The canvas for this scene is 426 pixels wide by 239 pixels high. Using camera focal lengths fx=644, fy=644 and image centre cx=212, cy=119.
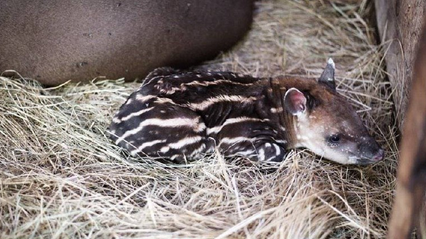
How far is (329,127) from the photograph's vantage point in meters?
3.19

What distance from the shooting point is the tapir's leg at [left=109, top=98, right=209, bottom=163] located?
3.08 metres

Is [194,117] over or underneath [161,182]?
over

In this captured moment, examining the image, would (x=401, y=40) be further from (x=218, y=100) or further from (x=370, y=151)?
(x=218, y=100)

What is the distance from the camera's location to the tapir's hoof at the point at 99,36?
11.5 feet

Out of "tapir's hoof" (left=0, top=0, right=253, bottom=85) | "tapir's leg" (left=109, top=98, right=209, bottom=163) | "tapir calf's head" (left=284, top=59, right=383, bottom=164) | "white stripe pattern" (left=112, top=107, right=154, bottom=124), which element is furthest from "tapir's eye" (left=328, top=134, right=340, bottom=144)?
"tapir's hoof" (left=0, top=0, right=253, bottom=85)

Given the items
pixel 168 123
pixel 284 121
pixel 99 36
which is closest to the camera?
pixel 168 123

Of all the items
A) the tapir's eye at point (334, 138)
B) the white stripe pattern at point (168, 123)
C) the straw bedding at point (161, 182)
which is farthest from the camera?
the tapir's eye at point (334, 138)

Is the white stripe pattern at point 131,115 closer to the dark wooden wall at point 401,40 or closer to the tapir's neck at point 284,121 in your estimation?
the tapir's neck at point 284,121

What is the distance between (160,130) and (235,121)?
385mm

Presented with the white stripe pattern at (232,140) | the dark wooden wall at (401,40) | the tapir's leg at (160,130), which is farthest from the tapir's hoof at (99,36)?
the dark wooden wall at (401,40)

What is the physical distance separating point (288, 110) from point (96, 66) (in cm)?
117

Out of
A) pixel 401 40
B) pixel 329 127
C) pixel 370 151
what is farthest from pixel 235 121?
pixel 401 40

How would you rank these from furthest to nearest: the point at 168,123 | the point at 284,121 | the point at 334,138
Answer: the point at 284,121, the point at 334,138, the point at 168,123

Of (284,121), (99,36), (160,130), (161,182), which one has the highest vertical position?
(99,36)
